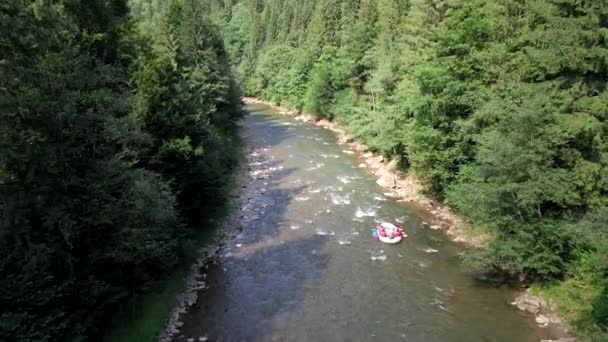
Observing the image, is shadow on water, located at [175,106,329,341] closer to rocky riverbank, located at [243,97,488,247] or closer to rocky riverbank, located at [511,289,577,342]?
rocky riverbank, located at [243,97,488,247]

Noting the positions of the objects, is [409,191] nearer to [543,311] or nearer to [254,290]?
[543,311]

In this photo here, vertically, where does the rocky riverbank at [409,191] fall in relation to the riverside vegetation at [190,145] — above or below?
below

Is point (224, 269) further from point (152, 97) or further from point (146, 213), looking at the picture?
point (152, 97)

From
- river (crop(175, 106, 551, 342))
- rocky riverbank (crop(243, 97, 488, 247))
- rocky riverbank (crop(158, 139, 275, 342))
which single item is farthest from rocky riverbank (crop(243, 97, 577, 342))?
rocky riverbank (crop(158, 139, 275, 342))

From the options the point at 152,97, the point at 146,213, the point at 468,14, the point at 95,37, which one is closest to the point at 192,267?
the point at 146,213

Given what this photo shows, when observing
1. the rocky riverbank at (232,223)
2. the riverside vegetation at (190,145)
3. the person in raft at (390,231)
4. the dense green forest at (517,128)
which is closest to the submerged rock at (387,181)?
the riverside vegetation at (190,145)

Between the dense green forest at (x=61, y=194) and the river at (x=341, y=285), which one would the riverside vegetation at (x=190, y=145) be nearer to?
the dense green forest at (x=61, y=194)
